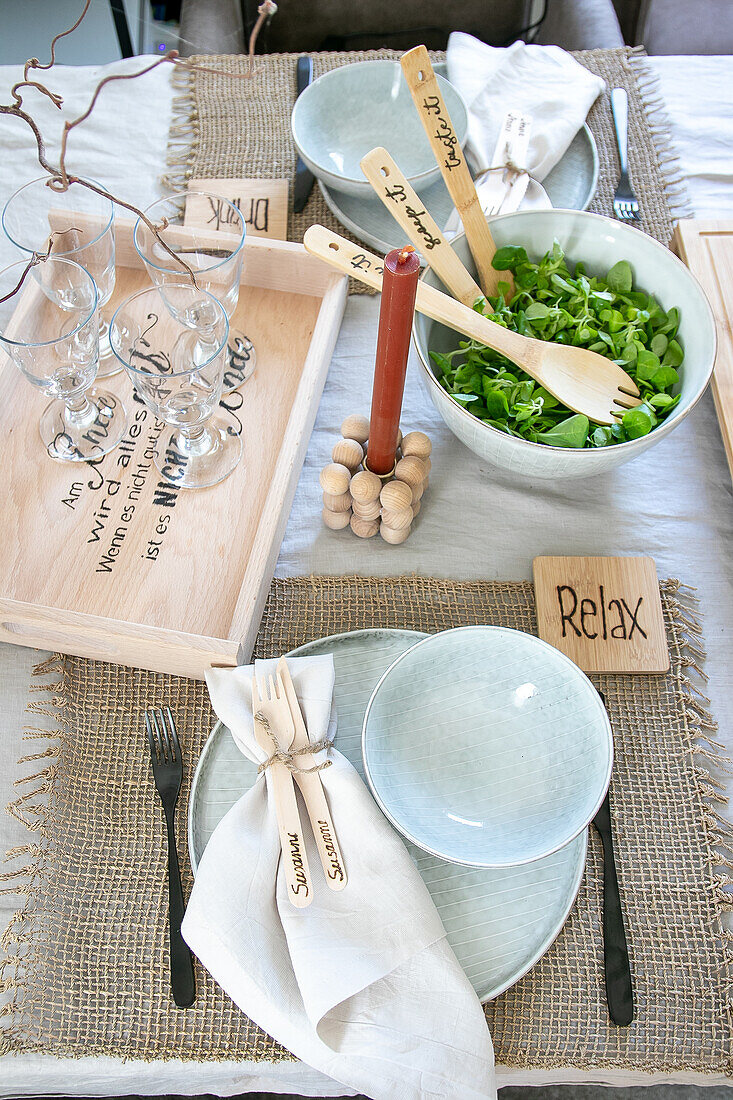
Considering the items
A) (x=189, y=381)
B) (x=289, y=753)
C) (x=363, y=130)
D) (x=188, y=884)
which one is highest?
(x=363, y=130)

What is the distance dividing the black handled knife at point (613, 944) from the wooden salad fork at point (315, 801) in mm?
207

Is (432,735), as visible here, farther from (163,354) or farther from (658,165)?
(658,165)

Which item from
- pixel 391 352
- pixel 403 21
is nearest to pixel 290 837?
pixel 391 352

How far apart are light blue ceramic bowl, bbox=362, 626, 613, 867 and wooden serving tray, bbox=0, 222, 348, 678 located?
14 centimetres

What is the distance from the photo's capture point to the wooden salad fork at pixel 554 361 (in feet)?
2.30

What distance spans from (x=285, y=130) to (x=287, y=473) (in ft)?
1.85

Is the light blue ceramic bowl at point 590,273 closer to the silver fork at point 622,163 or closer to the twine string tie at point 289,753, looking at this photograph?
the silver fork at point 622,163

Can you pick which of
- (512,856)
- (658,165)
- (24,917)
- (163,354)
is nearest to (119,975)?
(24,917)

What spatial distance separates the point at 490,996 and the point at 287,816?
0.18 metres

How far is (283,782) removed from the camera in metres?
0.58

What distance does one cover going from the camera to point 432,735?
0.64 meters

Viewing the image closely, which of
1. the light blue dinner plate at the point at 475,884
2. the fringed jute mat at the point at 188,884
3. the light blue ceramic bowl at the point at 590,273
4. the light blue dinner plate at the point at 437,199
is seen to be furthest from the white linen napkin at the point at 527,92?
the light blue dinner plate at the point at 475,884

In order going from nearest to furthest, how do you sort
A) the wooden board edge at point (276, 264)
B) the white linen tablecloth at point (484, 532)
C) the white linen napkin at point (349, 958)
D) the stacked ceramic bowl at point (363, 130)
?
the white linen napkin at point (349, 958) < the white linen tablecloth at point (484, 532) < the wooden board edge at point (276, 264) < the stacked ceramic bowl at point (363, 130)

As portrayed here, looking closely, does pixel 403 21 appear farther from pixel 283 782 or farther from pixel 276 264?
pixel 283 782
